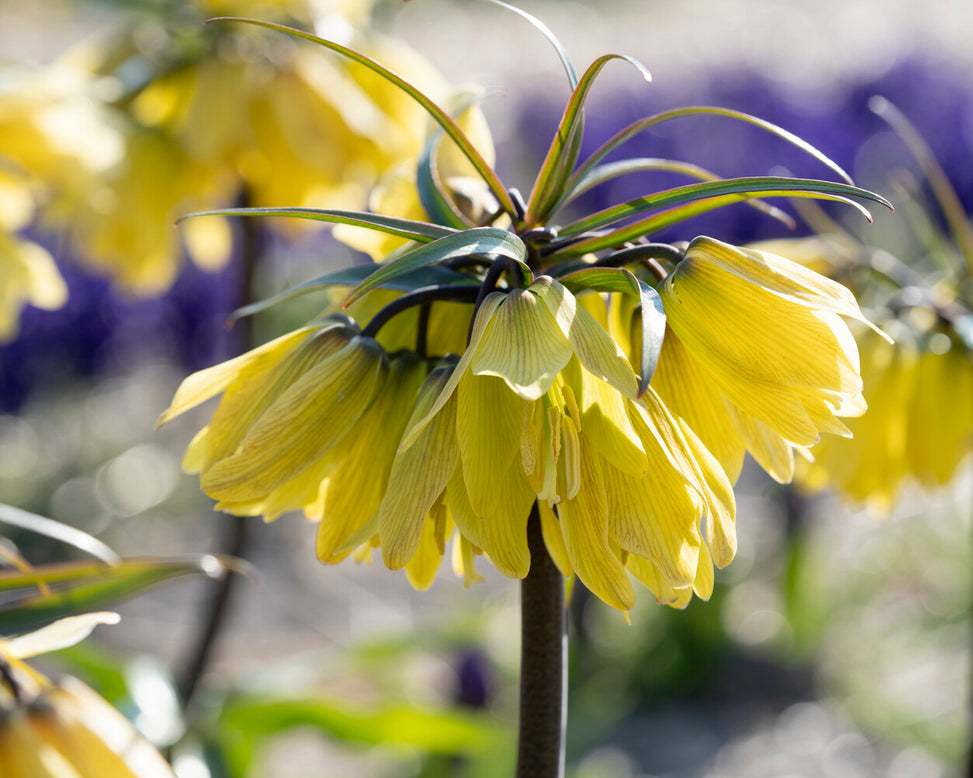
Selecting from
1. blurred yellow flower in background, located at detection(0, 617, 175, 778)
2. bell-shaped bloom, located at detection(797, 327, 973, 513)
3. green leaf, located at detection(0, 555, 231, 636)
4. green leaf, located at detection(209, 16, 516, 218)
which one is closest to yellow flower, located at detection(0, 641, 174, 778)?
blurred yellow flower in background, located at detection(0, 617, 175, 778)

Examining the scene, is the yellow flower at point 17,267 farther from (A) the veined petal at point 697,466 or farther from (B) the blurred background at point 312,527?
(A) the veined petal at point 697,466

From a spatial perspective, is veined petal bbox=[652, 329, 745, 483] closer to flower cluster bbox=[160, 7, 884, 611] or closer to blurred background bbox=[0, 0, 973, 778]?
flower cluster bbox=[160, 7, 884, 611]

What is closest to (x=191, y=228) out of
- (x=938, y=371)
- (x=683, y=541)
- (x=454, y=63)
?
(x=938, y=371)

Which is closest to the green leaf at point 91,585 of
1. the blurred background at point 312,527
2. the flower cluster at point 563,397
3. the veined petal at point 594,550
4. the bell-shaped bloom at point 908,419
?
the flower cluster at point 563,397

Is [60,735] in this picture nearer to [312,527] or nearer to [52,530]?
[52,530]

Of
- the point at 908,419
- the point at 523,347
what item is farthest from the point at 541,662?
the point at 908,419

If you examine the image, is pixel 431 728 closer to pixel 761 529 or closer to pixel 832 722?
pixel 832 722
